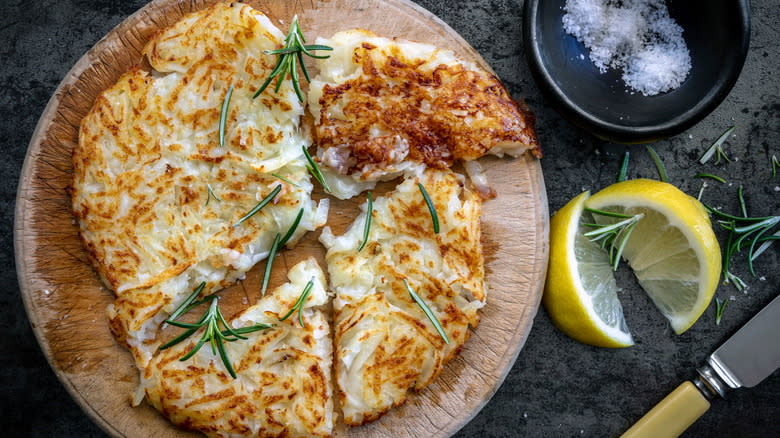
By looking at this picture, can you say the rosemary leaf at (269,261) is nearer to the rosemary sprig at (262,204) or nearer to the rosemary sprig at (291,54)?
the rosemary sprig at (262,204)

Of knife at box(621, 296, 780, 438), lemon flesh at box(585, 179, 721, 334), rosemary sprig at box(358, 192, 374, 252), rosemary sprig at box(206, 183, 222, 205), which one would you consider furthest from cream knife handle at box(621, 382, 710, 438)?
rosemary sprig at box(206, 183, 222, 205)

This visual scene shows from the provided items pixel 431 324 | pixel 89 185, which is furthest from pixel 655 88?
pixel 89 185

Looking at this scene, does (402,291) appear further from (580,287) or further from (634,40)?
(634,40)

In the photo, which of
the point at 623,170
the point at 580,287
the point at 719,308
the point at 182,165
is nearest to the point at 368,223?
the point at 182,165

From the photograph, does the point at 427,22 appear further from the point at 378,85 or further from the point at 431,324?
the point at 431,324

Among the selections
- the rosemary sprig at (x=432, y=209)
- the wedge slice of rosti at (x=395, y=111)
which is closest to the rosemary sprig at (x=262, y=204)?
the wedge slice of rosti at (x=395, y=111)

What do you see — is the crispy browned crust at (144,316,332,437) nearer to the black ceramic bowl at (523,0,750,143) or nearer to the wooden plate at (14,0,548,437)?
the wooden plate at (14,0,548,437)
